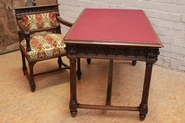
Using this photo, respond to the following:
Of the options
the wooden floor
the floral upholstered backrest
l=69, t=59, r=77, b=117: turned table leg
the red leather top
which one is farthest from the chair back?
l=69, t=59, r=77, b=117: turned table leg

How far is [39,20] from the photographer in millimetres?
2459

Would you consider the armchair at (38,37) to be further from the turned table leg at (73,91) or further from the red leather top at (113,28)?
the turned table leg at (73,91)

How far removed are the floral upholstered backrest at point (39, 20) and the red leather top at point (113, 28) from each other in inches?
15.9

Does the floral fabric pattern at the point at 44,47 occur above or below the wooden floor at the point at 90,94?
above

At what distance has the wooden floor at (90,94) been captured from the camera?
1.97 metres

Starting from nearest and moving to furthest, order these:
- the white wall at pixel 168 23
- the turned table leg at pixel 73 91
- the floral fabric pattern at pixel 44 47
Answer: the turned table leg at pixel 73 91, the floral fabric pattern at pixel 44 47, the white wall at pixel 168 23

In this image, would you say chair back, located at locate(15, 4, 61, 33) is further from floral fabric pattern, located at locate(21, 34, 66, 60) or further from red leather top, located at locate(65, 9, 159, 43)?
red leather top, located at locate(65, 9, 159, 43)

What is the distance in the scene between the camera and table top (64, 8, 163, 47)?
163 centimetres

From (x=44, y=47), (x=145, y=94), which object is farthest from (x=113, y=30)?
(x=44, y=47)

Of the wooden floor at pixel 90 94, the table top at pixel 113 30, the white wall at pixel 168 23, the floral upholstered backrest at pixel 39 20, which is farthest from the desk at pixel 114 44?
the white wall at pixel 168 23

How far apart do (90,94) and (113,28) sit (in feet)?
2.60

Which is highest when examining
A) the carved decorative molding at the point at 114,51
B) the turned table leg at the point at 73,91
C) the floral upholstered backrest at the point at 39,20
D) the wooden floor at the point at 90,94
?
the floral upholstered backrest at the point at 39,20

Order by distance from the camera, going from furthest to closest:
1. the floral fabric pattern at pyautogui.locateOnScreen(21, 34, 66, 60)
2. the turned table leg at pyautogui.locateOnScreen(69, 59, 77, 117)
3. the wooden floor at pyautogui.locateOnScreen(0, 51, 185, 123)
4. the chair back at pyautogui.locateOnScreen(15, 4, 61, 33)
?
the chair back at pyautogui.locateOnScreen(15, 4, 61, 33) → the floral fabric pattern at pyautogui.locateOnScreen(21, 34, 66, 60) → the wooden floor at pyautogui.locateOnScreen(0, 51, 185, 123) → the turned table leg at pyautogui.locateOnScreen(69, 59, 77, 117)

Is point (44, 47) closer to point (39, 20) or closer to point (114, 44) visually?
point (39, 20)
